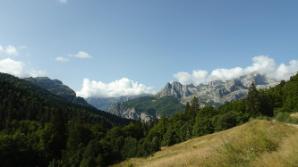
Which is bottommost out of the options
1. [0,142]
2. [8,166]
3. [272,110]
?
[8,166]

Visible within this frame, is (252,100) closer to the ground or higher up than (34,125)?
higher up

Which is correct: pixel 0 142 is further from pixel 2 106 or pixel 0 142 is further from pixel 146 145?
pixel 2 106

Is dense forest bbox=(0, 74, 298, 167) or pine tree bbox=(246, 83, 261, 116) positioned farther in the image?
pine tree bbox=(246, 83, 261, 116)

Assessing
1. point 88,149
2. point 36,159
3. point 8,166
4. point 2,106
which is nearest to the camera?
point 88,149

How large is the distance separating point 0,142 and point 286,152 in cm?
8513

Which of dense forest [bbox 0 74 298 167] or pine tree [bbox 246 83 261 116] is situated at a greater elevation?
pine tree [bbox 246 83 261 116]

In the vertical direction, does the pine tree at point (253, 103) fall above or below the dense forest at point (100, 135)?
above

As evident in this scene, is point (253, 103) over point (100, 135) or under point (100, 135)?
over

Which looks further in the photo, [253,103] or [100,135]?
[100,135]

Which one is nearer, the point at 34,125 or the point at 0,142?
the point at 0,142

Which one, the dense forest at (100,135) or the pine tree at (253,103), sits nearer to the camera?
the dense forest at (100,135)

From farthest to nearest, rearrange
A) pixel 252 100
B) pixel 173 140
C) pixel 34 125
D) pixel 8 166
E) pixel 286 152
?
pixel 34 125 < pixel 252 100 < pixel 173 140 < pixel 8 166 < pixel 286 152

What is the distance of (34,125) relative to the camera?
428 ft

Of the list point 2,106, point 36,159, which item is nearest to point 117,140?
point 36,159
